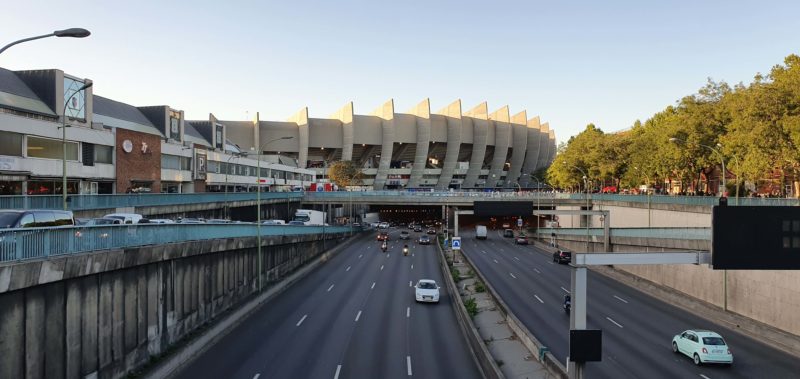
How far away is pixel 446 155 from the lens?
14575cm

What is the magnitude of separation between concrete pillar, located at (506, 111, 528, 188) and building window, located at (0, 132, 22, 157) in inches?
5552

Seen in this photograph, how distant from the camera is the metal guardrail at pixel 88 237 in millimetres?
12477

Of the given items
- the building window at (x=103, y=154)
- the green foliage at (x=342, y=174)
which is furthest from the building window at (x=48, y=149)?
the green foliage at (x=342, y=174)

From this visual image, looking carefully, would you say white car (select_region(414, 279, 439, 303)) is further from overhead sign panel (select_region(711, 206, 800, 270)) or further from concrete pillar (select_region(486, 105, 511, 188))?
concrete pillar (select_region(486, 105, 511, 188))

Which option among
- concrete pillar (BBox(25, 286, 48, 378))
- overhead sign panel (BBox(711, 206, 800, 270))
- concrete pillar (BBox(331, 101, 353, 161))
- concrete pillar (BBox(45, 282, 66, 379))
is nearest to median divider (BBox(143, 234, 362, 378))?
concrete pillar (BBox(45, 282, 66, 379))

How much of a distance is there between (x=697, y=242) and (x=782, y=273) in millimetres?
5638

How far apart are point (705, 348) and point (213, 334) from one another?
2252 centimetres

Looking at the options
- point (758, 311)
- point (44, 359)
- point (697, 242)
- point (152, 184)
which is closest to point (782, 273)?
point (758, 311)

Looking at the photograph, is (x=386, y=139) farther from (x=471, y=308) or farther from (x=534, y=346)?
(x=534, y=346)

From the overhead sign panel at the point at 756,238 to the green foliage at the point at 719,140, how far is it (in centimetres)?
2165

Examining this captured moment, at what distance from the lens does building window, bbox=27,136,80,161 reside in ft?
121

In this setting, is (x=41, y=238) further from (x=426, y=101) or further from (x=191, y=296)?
(x=426, y=101)

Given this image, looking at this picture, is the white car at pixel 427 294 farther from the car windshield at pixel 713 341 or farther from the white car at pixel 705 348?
the car windshield at pixel 713 341

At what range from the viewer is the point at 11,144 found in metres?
35.1
